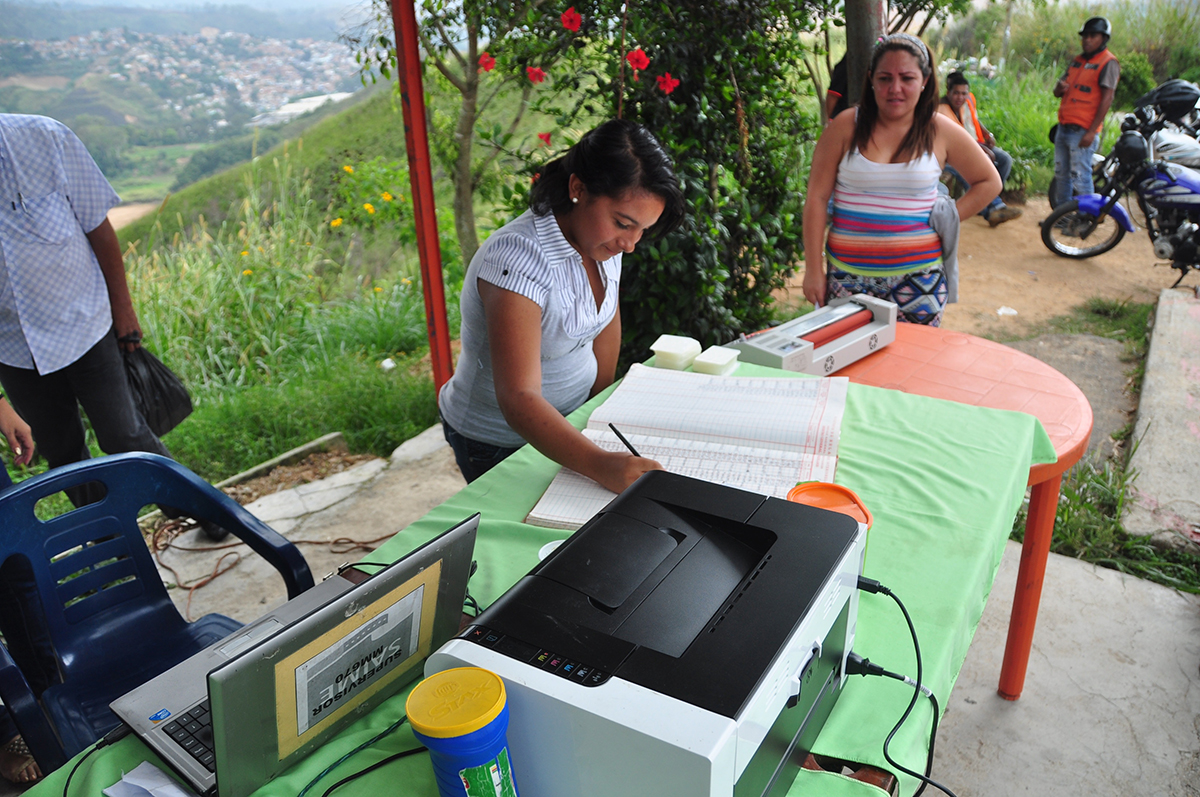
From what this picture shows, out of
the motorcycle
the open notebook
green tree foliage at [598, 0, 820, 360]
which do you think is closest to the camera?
the open notebook

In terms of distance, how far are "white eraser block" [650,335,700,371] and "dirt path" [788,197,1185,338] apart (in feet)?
10.9

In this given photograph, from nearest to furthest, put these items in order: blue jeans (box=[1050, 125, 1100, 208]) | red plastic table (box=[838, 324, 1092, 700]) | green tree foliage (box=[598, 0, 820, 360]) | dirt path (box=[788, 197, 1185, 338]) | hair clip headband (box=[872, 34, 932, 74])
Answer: red plastic table (box=[838, 324, 1092, 700]), hair clip headband (box=[872, 34, 932, 74]), green tree foliage (box=[598, 0, 820, 360]), dirt path (box=[788, 197, 1185, 338]), blue jeans (box=[1050, 125, 1100, 208])

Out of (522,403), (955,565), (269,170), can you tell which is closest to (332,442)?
(269,170)

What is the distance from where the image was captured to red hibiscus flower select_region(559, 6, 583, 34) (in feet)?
9.48

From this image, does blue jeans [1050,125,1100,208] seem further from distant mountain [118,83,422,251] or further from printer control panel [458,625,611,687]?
printer control panel [458,625,611,687]

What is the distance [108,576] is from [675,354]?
50.0 inches

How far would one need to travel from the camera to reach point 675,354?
1.82m

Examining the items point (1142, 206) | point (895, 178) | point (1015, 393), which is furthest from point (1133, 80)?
point (1015, 393)

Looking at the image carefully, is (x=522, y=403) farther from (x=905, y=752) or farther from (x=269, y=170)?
(x=269, y=170)

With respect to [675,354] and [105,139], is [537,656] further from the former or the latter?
[105,139]

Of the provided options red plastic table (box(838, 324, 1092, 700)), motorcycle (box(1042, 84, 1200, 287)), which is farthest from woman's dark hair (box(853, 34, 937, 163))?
motorcycle (box(1042, 84, 1200, 287))

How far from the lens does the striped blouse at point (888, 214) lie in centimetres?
243

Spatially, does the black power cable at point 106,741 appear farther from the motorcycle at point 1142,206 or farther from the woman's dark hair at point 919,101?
the motorcycle at point 1142,206

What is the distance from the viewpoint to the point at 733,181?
10.6ft
